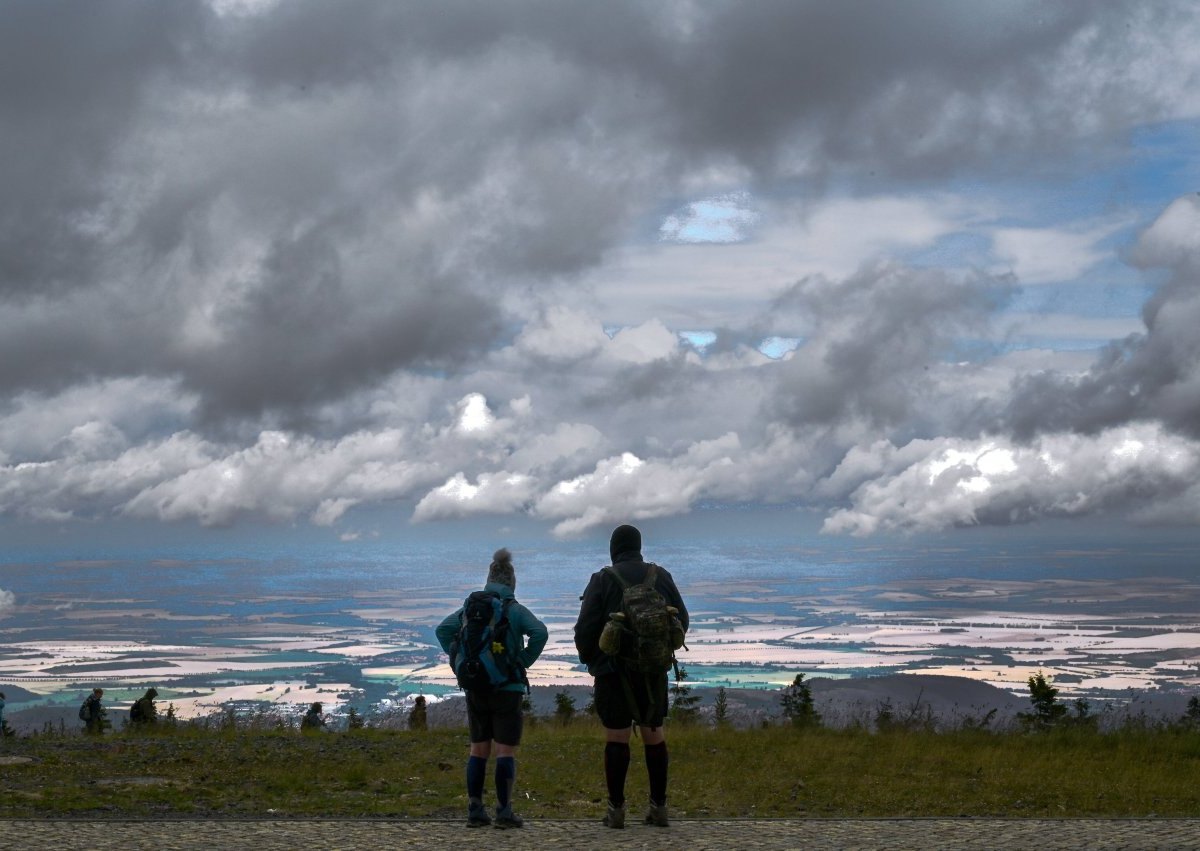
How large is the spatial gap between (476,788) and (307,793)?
2859 mm

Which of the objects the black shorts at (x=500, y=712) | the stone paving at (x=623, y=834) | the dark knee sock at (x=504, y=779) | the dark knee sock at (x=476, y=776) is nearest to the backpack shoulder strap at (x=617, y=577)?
the black shorts at (x=500, y=712)

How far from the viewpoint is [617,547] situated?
1095 cm

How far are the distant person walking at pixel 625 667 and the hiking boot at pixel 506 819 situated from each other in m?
0.68

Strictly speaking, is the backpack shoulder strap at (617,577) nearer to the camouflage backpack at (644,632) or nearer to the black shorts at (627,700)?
the camouflage backpack at (644,632)

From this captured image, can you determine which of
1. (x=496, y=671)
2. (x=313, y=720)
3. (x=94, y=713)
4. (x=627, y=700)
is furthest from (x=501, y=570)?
(x=94, y=713)

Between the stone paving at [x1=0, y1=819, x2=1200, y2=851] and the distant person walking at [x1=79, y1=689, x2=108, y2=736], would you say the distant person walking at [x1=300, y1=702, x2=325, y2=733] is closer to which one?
the distant person walking at [x1=79, y1=689, x2=108, y2=736]

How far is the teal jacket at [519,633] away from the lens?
34.7 feet

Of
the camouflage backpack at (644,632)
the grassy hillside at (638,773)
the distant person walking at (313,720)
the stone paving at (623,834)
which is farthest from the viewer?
the distant person walking at (313,720)

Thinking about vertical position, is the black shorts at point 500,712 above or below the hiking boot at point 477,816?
above

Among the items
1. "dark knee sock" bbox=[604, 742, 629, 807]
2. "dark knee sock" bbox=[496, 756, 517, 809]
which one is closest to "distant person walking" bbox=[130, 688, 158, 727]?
"dark knee sock" bbox=[496, 756, 517, 809]

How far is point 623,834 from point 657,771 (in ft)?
1.96

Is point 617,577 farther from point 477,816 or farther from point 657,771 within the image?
point 477,816

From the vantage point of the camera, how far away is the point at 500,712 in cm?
1058

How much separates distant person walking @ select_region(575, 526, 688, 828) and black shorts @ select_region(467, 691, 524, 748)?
626 mm
